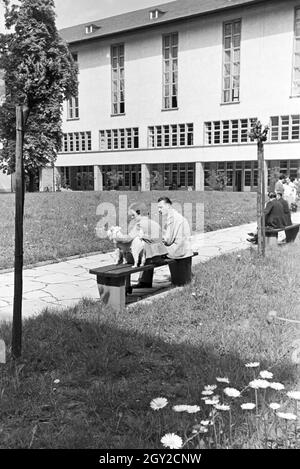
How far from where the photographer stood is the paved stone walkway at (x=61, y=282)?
18.9 ft

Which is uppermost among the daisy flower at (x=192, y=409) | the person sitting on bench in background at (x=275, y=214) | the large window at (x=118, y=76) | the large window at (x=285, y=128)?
the large window at (x=118, y=76)

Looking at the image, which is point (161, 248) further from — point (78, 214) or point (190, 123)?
point (190, 123)

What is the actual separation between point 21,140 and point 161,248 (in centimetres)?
291

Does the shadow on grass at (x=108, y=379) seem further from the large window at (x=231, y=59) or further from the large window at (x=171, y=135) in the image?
the large window at (x=171, y=135)

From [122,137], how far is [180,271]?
4039cm

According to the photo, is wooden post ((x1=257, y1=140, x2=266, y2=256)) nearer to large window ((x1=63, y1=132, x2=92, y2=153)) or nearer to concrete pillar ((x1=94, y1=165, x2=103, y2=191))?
concrete pillar ((x1=94, y1=165, x2=103, y2=191))

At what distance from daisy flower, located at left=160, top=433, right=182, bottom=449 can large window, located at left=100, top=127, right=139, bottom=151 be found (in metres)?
43.8

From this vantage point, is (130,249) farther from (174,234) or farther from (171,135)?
(171,135)

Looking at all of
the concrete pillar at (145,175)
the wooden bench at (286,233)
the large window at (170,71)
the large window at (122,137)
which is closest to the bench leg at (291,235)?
the wooden bench at (286,233)

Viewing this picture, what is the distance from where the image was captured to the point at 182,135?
43375 millimetres

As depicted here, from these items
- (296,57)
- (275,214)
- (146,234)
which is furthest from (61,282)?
(296,57)

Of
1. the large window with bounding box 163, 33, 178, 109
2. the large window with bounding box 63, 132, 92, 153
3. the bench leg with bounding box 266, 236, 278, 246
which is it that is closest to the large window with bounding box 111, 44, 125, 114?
the large window with bounding box 163, 33, 178, 109

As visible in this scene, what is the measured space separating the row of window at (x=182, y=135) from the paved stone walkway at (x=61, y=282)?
30.2 m

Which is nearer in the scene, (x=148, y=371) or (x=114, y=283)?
(x=148, y=371)
